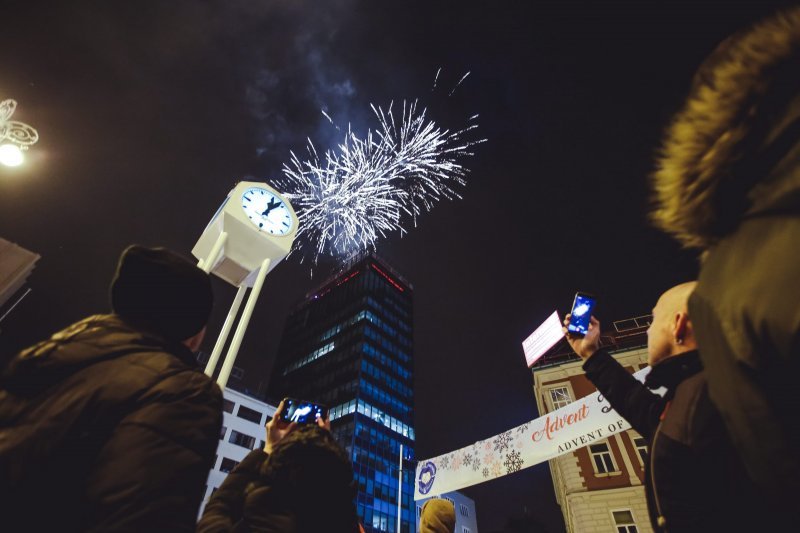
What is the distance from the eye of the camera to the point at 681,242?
60.2 inches

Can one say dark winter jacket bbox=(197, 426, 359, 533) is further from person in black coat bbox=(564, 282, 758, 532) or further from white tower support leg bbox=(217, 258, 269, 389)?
white tower support leg bbox=(217, 258, 269, 389)

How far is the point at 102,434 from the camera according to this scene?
1.31 metres

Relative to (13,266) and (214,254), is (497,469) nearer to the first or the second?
(214,254)

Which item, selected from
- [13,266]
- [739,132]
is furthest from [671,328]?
[13,266]

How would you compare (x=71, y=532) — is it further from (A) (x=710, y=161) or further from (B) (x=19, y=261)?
(B) (x=19, y=261)

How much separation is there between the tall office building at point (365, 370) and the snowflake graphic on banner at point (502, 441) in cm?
4673

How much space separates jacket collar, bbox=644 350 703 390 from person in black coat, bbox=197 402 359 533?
6.58 feet

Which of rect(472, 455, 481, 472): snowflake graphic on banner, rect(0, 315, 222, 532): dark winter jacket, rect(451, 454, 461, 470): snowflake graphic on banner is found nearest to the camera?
rect(0, 315, 222, 532): dark winter jacket

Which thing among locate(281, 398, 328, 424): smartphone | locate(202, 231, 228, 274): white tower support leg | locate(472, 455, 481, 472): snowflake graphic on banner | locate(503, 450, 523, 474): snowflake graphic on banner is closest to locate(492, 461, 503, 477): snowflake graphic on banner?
locate(503, 450, 523, 474): snowflake graphic on banner

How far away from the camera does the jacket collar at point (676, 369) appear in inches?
64.0

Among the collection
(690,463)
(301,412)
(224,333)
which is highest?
(224,333)

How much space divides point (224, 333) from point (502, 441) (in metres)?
6.54

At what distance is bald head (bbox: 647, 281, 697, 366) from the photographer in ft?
5.79

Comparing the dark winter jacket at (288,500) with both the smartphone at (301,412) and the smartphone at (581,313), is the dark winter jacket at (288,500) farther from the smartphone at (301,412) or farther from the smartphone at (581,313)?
the smartphone at (581,313)
